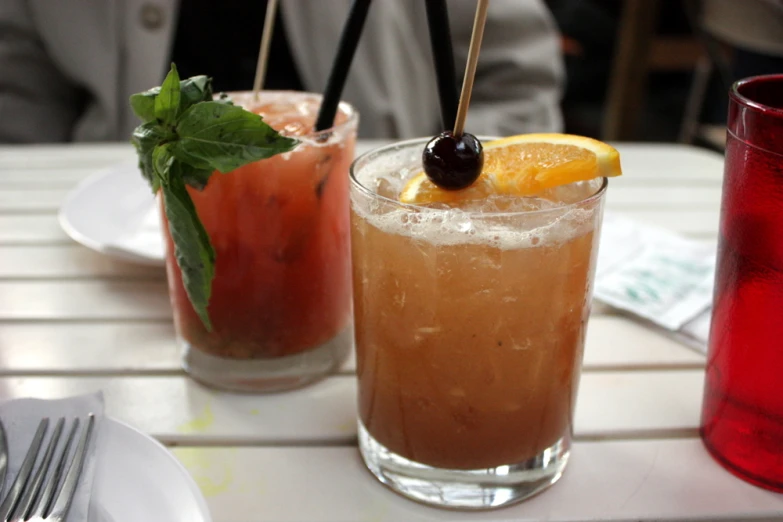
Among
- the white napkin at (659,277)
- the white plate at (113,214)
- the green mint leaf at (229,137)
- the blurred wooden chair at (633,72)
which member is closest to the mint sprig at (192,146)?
the green mint leaf at (229,137)

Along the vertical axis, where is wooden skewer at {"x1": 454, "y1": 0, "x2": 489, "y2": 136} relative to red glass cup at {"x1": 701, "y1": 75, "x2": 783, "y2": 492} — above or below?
above

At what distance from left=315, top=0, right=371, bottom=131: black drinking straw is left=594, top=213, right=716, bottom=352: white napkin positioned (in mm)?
402

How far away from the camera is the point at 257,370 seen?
78cm

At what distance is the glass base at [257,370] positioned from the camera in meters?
0.78

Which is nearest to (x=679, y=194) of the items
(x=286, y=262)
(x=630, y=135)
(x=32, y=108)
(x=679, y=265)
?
(x=679, y=265)

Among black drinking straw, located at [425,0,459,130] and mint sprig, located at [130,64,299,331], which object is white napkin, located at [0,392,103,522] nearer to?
mint sprig, located at [130,64,299,331]

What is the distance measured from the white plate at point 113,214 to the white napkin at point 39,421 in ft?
1.08

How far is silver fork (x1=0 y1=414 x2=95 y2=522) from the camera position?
0.54m

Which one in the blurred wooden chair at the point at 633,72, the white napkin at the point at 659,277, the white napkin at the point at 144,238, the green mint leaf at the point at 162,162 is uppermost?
the green mint leaf at the point at 162,162

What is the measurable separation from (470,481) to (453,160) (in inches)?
10.3

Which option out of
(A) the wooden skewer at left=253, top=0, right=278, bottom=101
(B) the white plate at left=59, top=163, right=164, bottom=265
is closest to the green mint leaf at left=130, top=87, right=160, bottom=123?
(A) the wooden skewer at left=253, top=0, right=278, bottom=101

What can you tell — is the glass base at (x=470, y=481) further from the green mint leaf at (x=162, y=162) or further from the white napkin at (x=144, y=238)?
the white napkin at (x=144, y=238)

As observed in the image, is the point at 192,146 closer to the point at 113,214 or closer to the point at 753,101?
the point at 753,101

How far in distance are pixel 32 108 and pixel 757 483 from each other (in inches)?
79.3
